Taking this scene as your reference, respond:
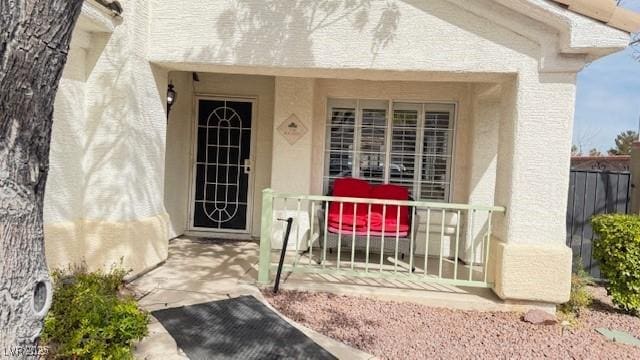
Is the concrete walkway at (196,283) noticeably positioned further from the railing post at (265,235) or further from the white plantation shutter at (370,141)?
the white plantation shutter at (370,141)

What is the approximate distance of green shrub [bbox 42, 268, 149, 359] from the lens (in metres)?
2.82

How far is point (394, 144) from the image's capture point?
23.2 ft

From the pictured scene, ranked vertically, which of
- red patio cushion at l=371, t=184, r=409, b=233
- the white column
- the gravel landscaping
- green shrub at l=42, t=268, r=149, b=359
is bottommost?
the gravel landscaping

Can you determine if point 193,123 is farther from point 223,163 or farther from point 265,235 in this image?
point 265,235

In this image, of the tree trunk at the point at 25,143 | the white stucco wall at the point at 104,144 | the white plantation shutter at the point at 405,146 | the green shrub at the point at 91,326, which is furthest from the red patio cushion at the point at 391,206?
the tree trunk at the point at 25,143

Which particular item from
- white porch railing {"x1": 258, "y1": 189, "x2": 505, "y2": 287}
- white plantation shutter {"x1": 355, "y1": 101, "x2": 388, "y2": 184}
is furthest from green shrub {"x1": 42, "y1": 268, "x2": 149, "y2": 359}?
white plantation shutter {"x1": 355, "y1": 101, "x2": 388, "y2": 184}

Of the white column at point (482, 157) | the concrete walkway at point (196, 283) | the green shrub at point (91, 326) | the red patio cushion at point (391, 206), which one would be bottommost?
the concrete walkway at point (196, 283)

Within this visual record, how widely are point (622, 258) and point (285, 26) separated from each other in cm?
473

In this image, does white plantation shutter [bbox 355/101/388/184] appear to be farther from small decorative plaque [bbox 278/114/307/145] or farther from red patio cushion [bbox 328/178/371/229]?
small decorative plaque [bbox 278/114/307/145]

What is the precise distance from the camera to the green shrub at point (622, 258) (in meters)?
4.82

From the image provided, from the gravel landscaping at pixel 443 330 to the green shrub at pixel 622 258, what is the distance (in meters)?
0.24

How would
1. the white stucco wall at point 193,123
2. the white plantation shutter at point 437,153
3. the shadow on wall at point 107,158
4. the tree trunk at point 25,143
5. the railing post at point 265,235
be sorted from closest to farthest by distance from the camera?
the tree trunk at point 25,143
the shadow on wall at point 107,158
the railing post at point 265,235
the white plantation shutter at point 437,153
the white stucco wall at point 193,123

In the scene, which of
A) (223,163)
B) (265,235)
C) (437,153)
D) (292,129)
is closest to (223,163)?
(223,163)

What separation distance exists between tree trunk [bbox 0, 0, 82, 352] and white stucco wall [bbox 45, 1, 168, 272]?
3240mm
